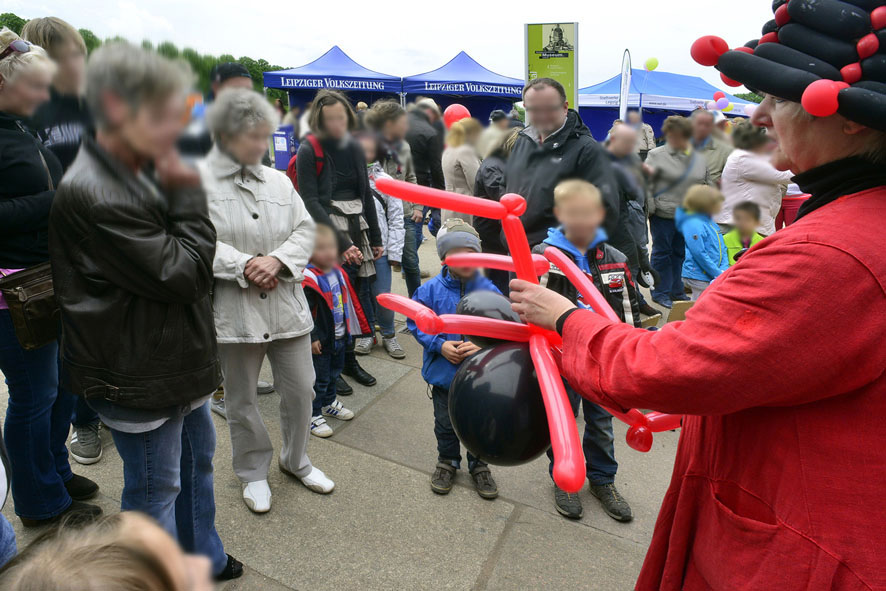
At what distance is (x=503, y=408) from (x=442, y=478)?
5.87 feet

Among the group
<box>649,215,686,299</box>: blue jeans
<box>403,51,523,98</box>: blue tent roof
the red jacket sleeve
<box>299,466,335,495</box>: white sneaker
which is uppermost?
<box>403,51,523,98</box>: blue tent roof

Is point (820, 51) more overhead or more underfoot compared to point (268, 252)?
more overhead

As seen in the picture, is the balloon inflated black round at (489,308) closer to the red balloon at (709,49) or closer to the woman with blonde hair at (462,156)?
the woman with blonde hair at (462,156)

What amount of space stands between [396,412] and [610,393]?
2743mm

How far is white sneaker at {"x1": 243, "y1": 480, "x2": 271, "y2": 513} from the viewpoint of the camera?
101 inches

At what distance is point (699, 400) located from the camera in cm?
91

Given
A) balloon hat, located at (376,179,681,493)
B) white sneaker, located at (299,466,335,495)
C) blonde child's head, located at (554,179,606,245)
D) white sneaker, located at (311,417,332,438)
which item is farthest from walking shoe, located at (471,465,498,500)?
blonde child's head, located at (554,179,606,245)

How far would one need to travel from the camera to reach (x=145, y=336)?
1601 millimetres

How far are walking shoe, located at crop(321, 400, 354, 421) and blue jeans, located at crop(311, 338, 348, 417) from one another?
0.18ft

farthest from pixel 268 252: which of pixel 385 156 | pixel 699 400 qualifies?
pixel 699 400

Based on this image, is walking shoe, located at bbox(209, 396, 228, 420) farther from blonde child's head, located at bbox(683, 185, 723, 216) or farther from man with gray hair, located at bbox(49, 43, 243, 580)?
blonde child's head, located at bbox(683, 185, 723, 216)

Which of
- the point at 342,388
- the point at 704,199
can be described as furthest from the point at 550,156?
the point at 342,388

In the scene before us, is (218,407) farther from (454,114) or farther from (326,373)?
(454,114)

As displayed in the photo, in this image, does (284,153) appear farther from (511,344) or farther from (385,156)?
(511,344)
